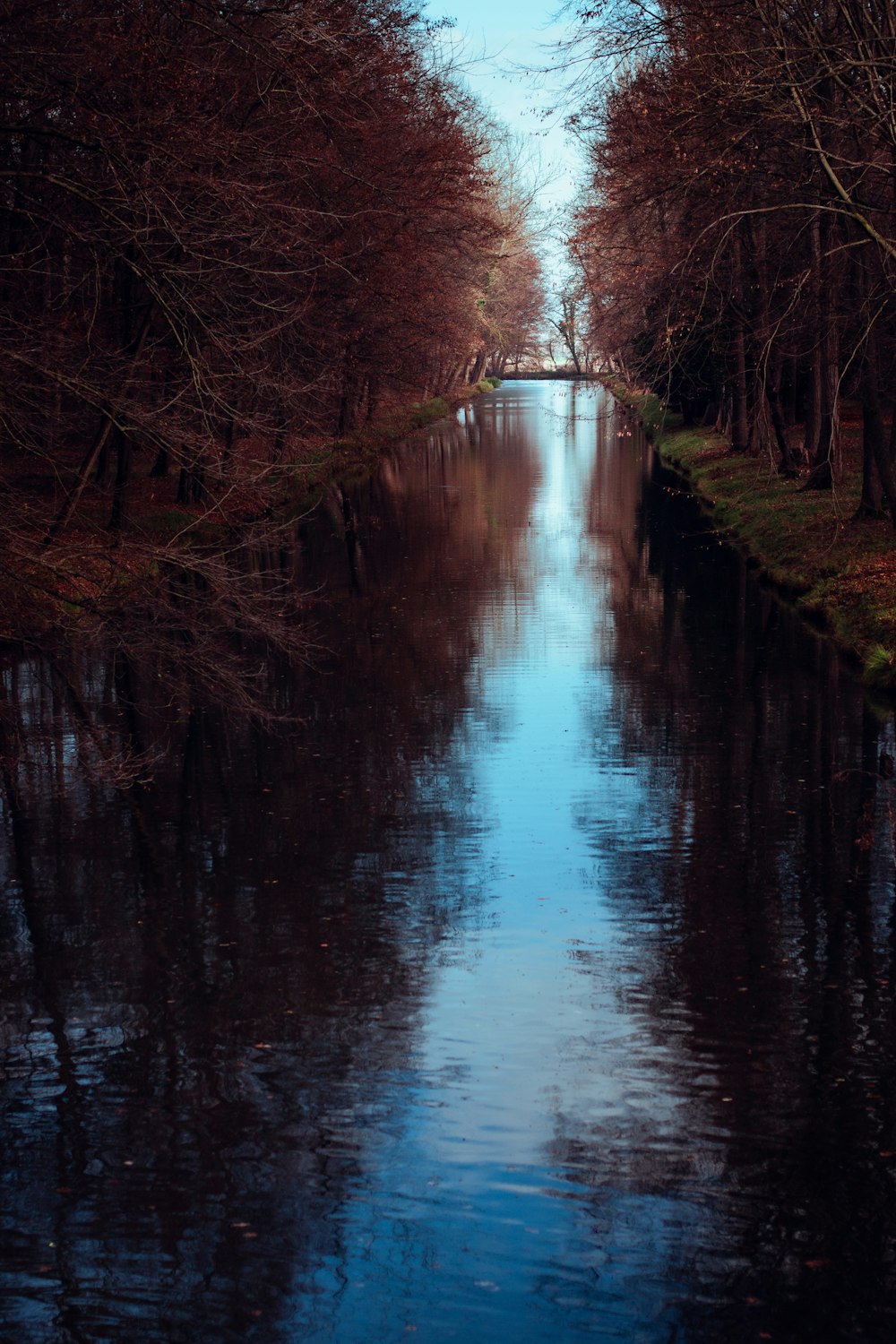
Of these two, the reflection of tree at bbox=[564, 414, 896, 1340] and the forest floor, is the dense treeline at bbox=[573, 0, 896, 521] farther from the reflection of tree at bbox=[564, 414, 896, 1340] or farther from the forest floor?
the forest floor

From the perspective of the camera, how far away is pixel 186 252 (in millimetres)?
13047

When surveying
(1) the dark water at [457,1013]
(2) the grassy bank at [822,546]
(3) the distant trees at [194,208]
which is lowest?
(1) the dark water at [457,1013]

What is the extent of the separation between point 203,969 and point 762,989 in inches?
133

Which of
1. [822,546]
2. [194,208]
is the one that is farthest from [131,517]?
[194,208]

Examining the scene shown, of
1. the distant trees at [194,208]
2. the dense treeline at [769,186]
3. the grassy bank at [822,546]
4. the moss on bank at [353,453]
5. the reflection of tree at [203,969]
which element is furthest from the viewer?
the moss on bank at [353,453]

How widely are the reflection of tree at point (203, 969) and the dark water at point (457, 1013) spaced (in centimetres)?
3

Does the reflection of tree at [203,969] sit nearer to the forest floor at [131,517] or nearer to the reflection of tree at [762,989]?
the reflection of tree at [762,989]

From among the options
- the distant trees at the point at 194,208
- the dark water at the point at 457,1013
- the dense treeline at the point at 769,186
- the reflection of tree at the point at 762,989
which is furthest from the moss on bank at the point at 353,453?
the dense treeline at the point at 769,186

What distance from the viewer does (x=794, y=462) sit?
102 ft

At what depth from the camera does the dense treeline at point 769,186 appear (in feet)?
50.0

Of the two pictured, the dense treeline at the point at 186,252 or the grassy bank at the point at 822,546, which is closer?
the dense treeline at the point at 186,252

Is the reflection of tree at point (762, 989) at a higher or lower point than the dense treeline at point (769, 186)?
lower

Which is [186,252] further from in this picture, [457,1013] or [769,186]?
[769,186]

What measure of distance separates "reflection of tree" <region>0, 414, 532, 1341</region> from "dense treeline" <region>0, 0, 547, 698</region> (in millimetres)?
1188
